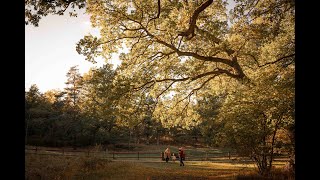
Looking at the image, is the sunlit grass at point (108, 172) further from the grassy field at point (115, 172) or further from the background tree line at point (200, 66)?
the background tree line at point (200, 66)

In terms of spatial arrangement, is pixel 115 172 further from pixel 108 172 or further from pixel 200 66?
pixel 200 66

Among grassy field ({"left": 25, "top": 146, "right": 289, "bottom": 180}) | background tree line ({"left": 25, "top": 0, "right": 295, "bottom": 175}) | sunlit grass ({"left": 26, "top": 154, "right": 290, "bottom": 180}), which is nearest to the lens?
background tree line ({"left": 25, "top": 0, "right": 295, "bottom": 175})

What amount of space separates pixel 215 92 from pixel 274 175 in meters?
9.15

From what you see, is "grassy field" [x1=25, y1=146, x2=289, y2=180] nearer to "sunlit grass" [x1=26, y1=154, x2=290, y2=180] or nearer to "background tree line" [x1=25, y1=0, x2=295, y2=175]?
"sunlit grass" [x1=26, y1=154, x2=290, y2=180]

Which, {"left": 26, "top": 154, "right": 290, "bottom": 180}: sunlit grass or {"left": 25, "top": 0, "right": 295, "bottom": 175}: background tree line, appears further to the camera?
{"left": 26, "top": 154, "right": 290, "bottom": 180}: sunlit grass

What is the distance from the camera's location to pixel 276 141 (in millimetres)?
12836

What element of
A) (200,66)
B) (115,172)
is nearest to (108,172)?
(115,172)

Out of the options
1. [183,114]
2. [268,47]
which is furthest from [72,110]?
[268,47]

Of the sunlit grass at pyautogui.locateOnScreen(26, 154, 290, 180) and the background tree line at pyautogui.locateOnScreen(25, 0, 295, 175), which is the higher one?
the background tree line at pyautogui.locateOnScreen(25, 0, 295, 175)

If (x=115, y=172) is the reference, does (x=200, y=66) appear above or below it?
above

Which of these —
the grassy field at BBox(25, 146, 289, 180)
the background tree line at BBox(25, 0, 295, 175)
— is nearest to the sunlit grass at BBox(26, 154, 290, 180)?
the grassy field at BBox(25, 146, 289, 180)

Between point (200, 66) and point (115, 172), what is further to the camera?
point (115, 172)
